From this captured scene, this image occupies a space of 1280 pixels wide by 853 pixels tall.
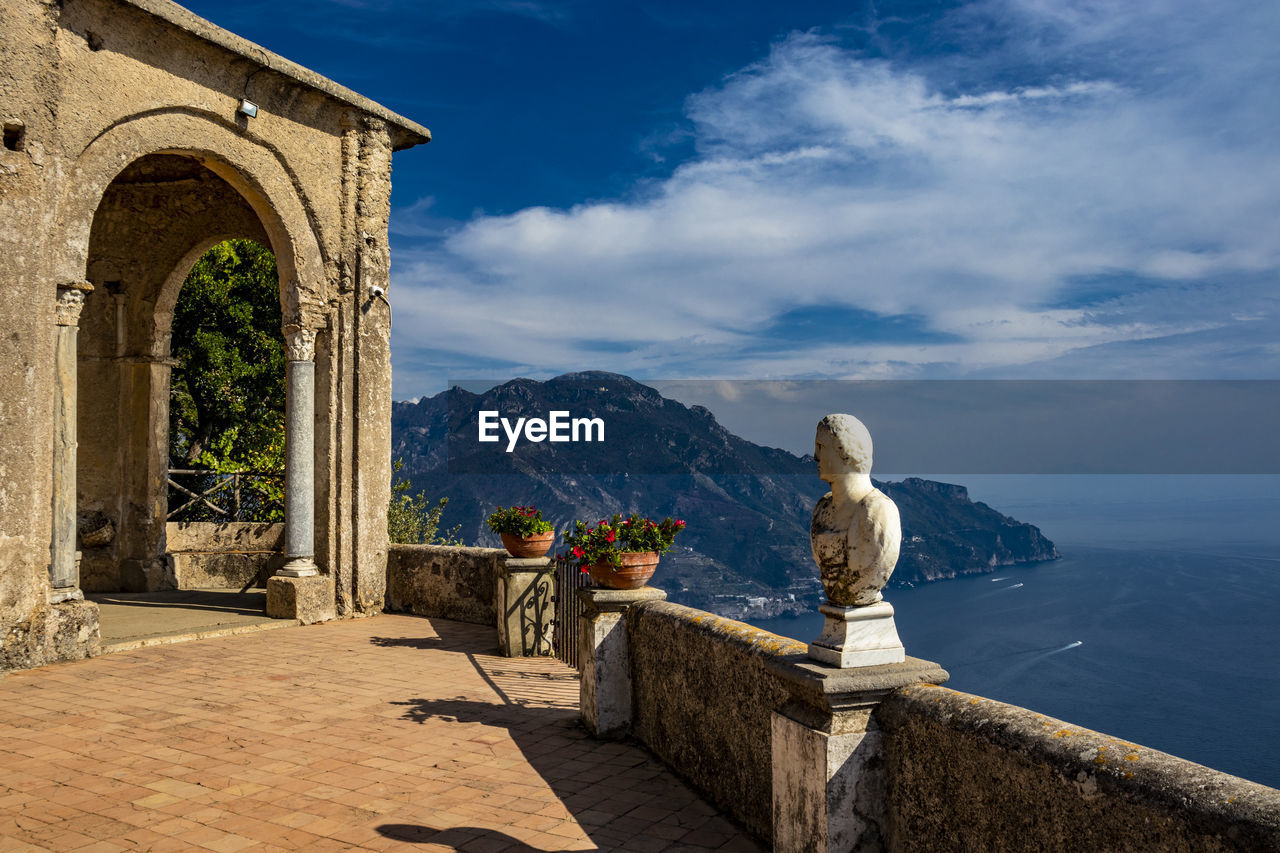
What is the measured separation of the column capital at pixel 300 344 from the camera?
33.5ft

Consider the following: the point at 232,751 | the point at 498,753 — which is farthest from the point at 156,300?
the point at 498,753

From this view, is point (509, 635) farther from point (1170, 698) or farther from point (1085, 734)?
point (1170, 698)

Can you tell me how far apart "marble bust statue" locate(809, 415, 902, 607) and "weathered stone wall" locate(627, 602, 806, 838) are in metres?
0.64

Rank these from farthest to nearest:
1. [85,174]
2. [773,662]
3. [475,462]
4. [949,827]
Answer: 1. [475,462]
2. [85,174]
3. [773,662]
4. [949,827]

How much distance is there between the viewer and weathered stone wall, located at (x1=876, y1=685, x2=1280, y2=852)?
205 centimetres

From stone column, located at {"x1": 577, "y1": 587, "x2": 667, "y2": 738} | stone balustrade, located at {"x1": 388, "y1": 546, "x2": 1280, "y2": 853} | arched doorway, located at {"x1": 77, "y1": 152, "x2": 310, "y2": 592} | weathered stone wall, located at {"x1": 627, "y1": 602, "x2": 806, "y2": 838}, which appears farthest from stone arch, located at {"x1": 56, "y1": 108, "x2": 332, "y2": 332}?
stone balustrade, located at {"x1": 388, "y1": 546, "x2": 1280, "y2": 853}

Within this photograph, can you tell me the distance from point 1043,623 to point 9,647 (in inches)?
3804

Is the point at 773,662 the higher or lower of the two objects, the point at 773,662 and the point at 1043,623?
the higher

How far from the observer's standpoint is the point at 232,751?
531cm

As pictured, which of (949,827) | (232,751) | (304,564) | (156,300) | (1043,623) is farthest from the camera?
(1043,623)

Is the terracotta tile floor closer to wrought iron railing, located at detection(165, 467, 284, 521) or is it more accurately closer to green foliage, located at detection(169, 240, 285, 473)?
wrought iron railing, located at detection(165, 467, 284, 521)

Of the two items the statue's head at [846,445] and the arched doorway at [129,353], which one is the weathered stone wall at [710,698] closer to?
the statue's head at [846,445]

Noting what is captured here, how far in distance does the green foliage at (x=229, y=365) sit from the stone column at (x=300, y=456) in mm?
7997

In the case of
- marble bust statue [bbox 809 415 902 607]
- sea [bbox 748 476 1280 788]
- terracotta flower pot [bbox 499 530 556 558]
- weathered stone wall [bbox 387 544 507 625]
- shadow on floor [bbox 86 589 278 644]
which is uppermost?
marble bust statue [bbox 809 415 902 607]
